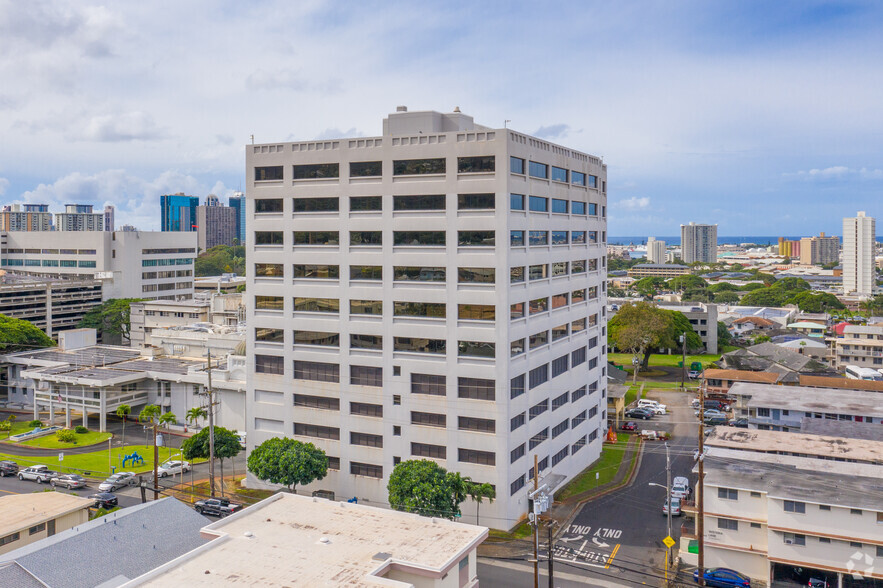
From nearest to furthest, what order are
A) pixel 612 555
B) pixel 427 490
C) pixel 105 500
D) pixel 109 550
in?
pixel 109 550, pixel 427 490, pixel 612 555, pixel 105 500

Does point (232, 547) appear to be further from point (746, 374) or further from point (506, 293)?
point (746, 374)

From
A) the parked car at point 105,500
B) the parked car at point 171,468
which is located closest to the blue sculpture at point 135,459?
the parked car at point 171,468

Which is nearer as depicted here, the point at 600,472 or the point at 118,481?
the point at 118,481

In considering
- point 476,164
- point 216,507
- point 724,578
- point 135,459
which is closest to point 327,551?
point 216,507

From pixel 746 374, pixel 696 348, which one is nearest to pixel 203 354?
pixel 746 374

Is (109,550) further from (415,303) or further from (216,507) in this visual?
(415,303)

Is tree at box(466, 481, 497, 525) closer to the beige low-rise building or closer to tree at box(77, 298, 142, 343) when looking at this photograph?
the beige low-rise building
